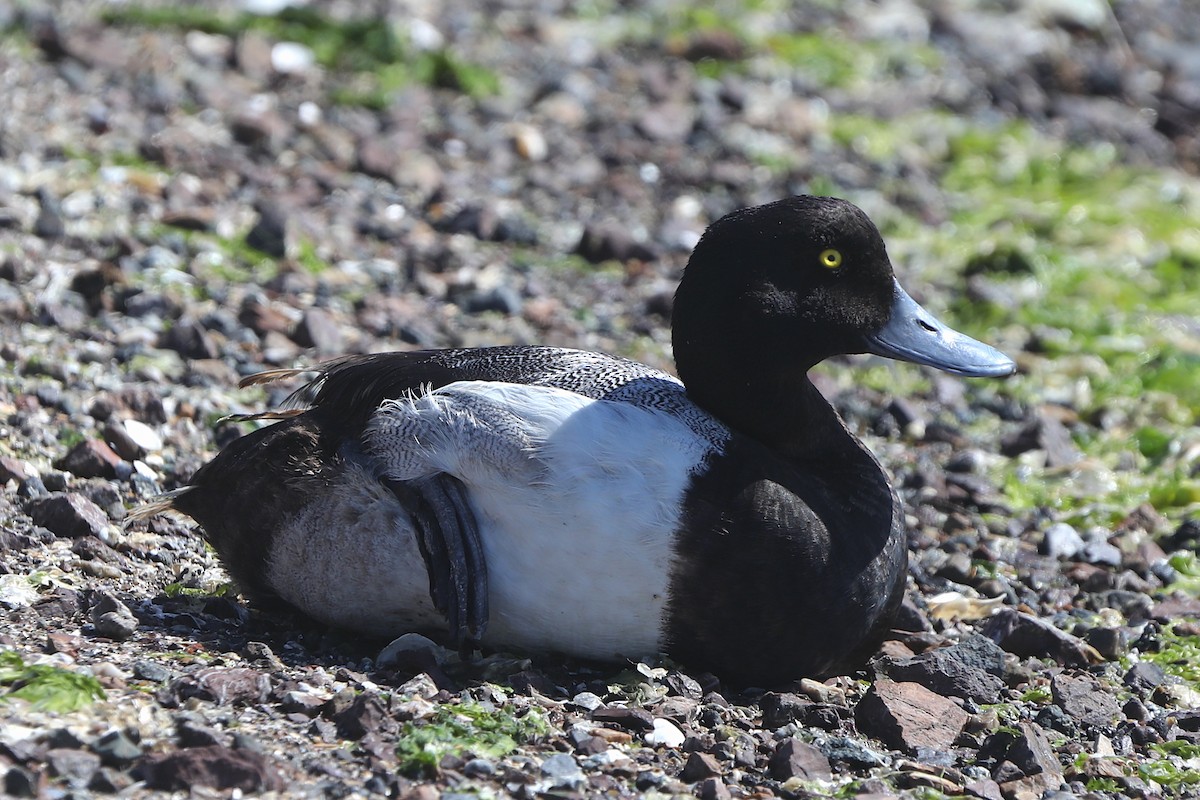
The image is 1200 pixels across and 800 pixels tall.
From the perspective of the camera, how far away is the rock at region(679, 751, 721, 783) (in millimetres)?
3953

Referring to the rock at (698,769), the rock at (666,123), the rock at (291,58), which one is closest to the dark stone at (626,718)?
the rock at (698,769)

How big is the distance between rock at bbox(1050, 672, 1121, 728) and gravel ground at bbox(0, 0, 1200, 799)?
1 centimetres

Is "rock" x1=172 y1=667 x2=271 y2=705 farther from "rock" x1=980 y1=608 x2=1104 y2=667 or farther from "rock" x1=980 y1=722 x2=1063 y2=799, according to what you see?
"rock" x1=980 y1=608 x2=1104 y2=667

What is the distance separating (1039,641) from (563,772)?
77.1 inches

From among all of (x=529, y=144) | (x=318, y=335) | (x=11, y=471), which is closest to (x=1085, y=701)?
(x=11, y=471)

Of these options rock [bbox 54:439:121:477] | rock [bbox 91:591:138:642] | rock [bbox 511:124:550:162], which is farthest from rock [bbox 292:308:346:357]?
rock [bbox 511:124:550:162]

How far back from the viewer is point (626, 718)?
4.24 metres

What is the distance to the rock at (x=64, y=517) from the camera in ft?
16.8

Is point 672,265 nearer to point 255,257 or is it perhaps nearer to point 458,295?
point 458,295

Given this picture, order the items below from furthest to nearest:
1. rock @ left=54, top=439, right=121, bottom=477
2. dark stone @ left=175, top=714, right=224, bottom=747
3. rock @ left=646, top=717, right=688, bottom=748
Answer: rock @ left=54, top=439, right=121, bottom=477, rock @ left=646, top=717, right=688, bottom=748, dark stone @ left=175, top=714, right=224, bottom=747

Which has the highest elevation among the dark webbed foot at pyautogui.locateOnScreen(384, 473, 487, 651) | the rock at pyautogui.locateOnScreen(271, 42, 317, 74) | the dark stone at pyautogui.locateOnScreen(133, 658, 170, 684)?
the rock at pyautogui.locateOnScreen(271, 42, 317, 74)

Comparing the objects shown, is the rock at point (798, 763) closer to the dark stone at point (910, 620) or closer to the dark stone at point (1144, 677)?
the dark stone at point (910, 620)

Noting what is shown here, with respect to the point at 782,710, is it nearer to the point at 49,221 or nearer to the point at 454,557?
the point at 454,557

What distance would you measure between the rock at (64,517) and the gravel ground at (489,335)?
2cm
